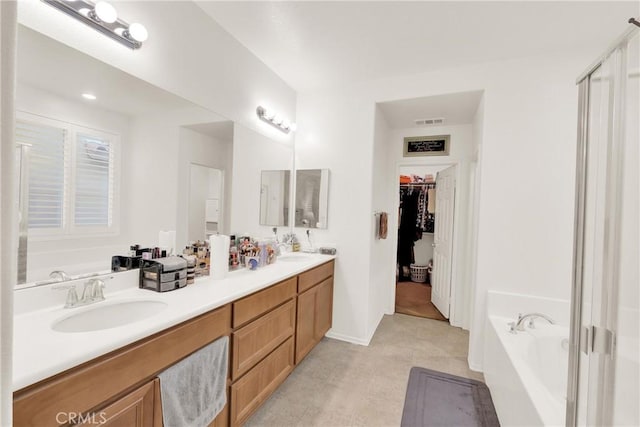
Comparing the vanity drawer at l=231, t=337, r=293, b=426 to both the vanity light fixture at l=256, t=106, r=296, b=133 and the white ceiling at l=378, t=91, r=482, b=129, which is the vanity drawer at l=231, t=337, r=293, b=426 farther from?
the white ceiling at l=378, t=91, r=482, b=129

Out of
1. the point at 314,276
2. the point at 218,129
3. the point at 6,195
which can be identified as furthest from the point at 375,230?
the point at 6,195

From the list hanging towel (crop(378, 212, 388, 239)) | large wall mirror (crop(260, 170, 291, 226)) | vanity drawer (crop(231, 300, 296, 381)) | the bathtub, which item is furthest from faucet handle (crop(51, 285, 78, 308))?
hanging towel (crop(378, 212, 388, 239))

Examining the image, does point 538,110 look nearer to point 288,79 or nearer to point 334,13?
point 334,13

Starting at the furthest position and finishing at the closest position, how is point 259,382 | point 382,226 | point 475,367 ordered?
point 382,226 → point 475,367 → point 259,382

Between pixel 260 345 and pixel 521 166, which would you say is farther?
pixel 521 166

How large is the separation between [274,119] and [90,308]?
214 cm

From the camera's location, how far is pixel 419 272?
530cm

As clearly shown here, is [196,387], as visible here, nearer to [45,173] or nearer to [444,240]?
[45,173]

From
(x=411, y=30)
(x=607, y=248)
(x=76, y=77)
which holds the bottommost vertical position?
(x=607, y=248)

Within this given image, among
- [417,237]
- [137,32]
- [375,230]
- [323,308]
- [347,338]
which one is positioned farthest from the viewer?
[417,237]

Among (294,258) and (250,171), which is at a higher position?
(250,171)

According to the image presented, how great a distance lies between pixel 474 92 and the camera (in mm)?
2539

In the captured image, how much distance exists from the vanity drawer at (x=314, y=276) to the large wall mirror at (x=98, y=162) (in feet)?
2.71

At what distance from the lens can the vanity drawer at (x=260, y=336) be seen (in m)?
1.56
